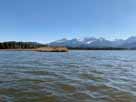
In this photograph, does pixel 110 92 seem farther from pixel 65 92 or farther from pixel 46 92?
pixel 46 92

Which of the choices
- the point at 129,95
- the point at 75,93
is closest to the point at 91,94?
the point at 75,93

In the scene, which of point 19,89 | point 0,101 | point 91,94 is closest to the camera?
point 0,101

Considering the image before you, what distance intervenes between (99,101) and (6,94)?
4189mm

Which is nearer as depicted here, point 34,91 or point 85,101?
point 85,101

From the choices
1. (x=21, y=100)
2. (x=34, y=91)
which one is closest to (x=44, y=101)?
(x=21, y=100)

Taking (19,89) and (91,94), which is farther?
(19,89)

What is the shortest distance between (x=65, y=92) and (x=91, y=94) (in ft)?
4.25

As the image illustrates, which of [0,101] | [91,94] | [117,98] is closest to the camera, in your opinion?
[0,101]

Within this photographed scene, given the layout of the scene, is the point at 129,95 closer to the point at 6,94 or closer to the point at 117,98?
the point at 117,98

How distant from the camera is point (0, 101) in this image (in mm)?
7379

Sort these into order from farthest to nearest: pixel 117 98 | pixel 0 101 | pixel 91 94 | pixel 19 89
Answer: pixel 19 89
pixel 91 94
pixel 117 98
pixel 0 101

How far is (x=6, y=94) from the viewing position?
27.9ft

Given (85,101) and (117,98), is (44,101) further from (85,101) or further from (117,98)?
(117,98)

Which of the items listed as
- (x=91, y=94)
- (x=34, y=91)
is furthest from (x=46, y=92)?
(x=91, y=94)
